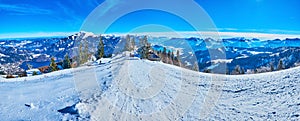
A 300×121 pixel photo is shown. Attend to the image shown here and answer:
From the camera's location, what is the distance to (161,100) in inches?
536

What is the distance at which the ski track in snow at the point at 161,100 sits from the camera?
→ 11594mm

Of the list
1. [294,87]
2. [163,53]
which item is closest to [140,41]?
[163,53]

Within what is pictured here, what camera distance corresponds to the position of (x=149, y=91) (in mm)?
15336

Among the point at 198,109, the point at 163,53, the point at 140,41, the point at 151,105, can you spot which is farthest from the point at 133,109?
the point at 163,53

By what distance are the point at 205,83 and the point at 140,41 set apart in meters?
43.6

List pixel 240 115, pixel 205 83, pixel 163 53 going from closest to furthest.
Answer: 1. pixel 240 115
2. pixel 205 83
3. pixel 163 53

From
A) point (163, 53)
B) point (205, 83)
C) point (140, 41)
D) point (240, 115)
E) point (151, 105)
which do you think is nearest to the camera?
point (240, 115)

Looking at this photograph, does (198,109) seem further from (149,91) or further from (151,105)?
(149,91)

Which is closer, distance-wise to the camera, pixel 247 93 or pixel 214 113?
pixel 214 113

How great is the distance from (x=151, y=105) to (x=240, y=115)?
13.2 feet

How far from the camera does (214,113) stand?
12.1 meters

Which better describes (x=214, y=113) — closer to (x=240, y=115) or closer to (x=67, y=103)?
(x=240, y=115)

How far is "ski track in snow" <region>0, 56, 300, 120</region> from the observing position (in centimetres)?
1159

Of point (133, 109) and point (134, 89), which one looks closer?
point (133, 109)
